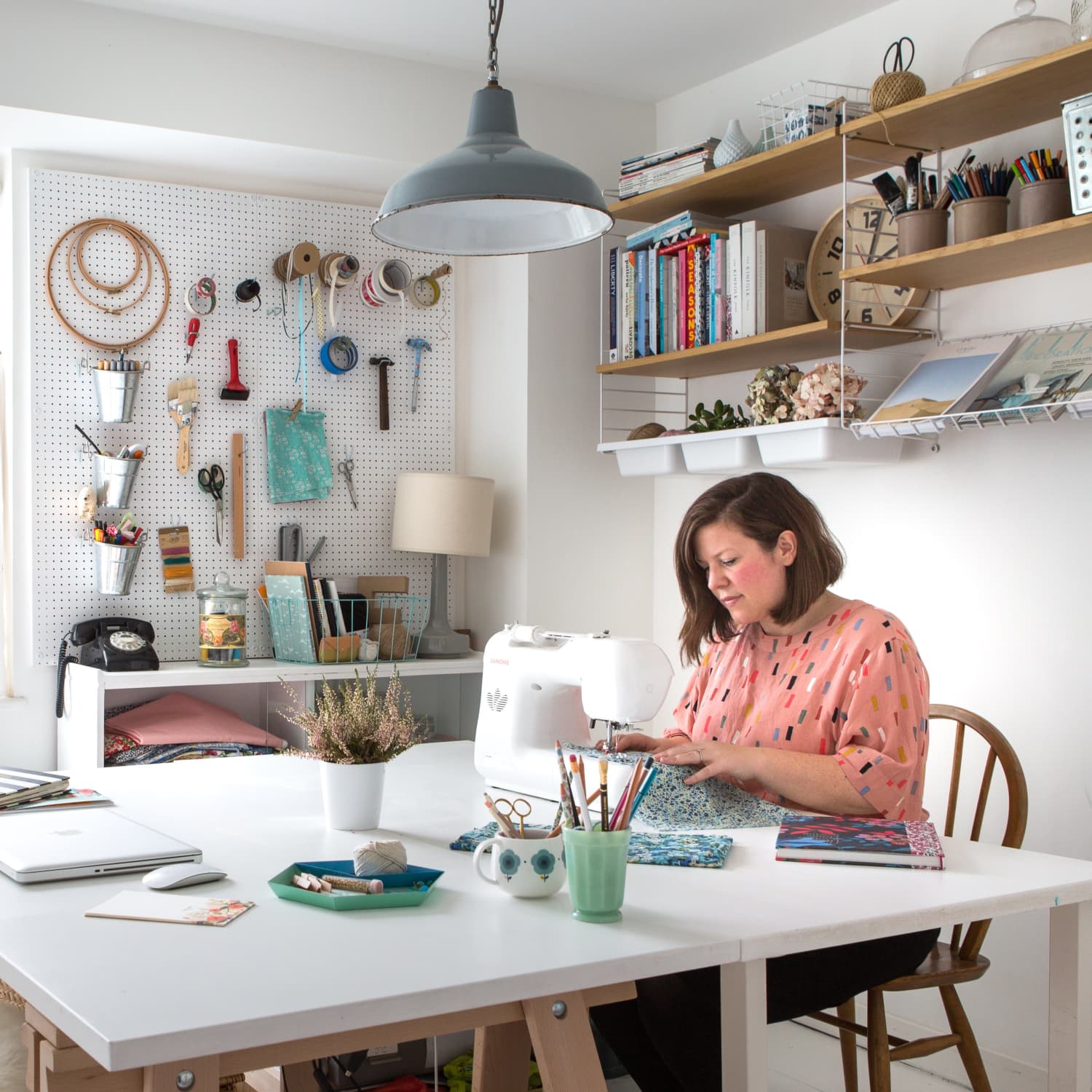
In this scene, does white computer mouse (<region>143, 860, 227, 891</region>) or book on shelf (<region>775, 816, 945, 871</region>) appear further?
book on shelf (<region>775, 816, 945, 871</region>)

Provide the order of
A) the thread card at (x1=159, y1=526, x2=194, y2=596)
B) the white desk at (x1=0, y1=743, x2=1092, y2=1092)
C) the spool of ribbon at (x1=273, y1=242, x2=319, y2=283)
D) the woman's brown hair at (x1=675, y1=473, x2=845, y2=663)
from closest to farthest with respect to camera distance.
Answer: the white desk at (x1=0, y1=743, x2=1092, y2=1092) → the woman's brown hair at (x1=675, y1=473, x2=845, y2=663) → the thread card at (x1=159, y1=526, x2=194, y2=596) → the spool of ribbon at (x1=273, y1=242, x2=319, y2=283)

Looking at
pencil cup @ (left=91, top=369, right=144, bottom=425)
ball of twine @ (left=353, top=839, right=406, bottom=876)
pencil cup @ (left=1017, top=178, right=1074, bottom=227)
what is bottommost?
ball of twine @ (left=353, top=839, right=406, bottom=876)

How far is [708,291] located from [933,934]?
1.82 meters

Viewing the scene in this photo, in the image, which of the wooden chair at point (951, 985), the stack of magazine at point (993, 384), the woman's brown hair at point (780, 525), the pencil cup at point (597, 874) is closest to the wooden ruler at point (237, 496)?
the woman's brown hair at point (780, 525)

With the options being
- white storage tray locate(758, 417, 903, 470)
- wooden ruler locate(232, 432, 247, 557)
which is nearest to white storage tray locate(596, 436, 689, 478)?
white storage tray locate(758, 417, 903, 470)

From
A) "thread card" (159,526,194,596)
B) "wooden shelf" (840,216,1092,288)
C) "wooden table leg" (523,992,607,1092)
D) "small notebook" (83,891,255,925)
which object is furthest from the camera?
"thread card" (159,526,194,596)

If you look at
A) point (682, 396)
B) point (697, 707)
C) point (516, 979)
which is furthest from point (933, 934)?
point (682, 396)

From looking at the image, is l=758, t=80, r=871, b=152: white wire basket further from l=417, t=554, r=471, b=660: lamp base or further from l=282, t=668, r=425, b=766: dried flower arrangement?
l=282, t=668, r=425, b=766: dried flower arrangement

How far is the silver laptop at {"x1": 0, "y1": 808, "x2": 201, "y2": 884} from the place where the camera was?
1655 millimetres

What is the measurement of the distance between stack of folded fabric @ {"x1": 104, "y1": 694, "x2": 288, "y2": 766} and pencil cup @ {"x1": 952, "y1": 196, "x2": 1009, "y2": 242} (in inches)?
82.4

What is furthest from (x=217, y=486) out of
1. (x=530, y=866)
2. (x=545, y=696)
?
(x=530, y=866)

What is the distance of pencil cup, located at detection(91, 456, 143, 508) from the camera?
11.5ft

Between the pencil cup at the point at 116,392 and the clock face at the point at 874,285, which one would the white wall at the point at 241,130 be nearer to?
the pencil cup at the point at 116,392

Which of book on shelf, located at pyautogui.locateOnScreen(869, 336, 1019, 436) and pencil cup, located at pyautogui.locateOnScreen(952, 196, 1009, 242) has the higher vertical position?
pencil cup, located at pyautogui.locateOnScreen(952, 196, 1009, 242)
